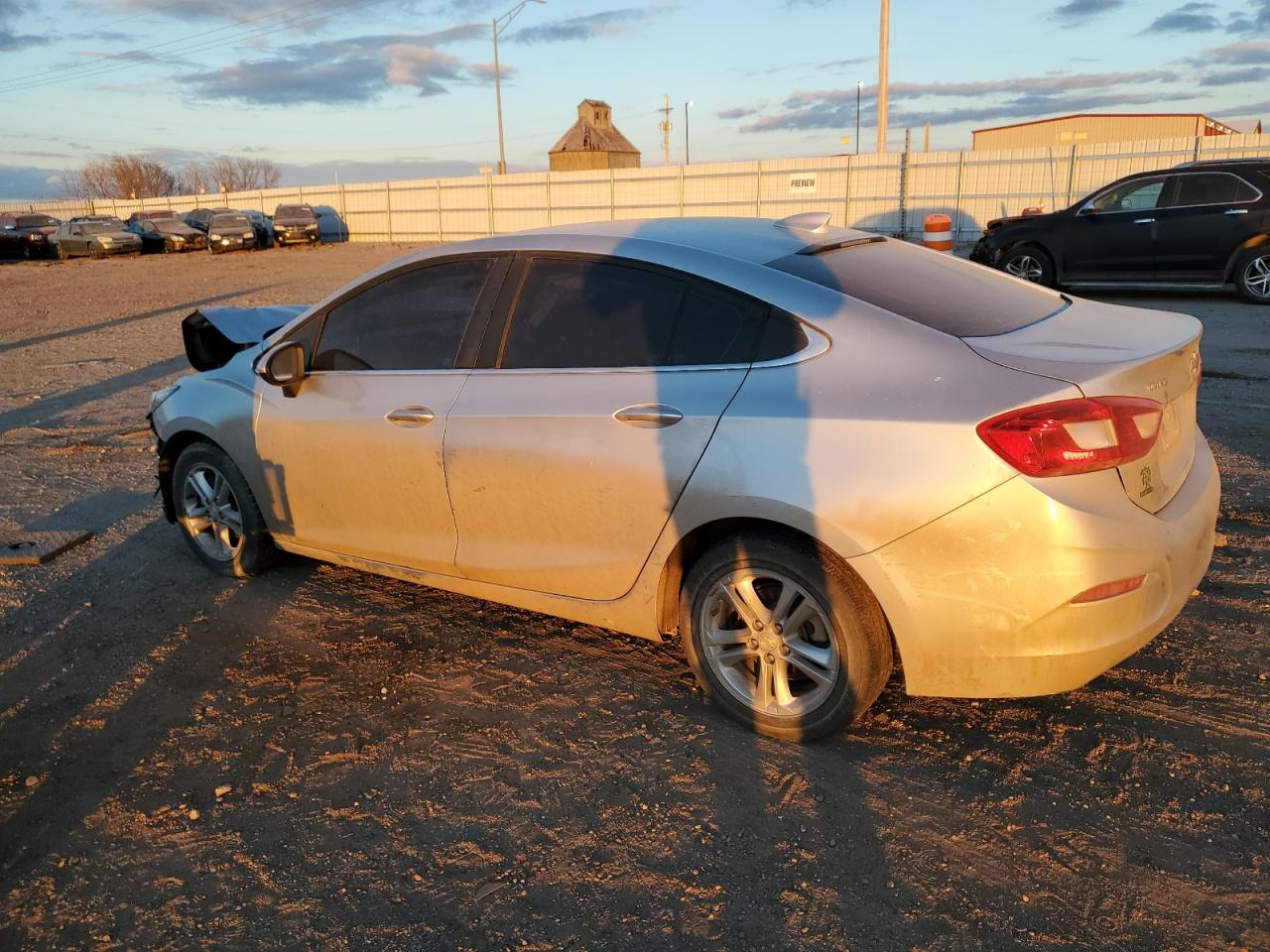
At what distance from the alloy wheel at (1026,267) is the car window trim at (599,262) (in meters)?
12.1

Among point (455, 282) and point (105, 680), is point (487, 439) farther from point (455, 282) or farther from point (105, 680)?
point (105, 680)

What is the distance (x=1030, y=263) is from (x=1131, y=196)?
5.06ft

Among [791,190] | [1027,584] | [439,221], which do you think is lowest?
[1027,584]

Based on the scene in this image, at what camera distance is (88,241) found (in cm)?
3497

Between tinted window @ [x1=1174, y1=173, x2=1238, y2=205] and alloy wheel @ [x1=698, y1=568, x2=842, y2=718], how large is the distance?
40.5ft

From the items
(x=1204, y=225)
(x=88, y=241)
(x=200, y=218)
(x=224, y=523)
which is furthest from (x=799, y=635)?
(x=200, y=218)

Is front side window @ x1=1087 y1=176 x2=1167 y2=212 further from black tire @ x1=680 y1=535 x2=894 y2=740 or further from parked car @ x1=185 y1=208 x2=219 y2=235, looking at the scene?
parked car @ x1=185 y1=208 x2=219 y2=235

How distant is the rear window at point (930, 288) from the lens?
3.20 meters

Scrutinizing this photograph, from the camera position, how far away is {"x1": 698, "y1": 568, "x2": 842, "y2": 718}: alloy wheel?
312cm

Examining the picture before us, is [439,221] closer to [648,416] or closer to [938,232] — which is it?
[938,232]

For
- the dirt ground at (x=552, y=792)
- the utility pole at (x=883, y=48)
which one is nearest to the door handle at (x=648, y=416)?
the dirt ground at (x=552, y=792)

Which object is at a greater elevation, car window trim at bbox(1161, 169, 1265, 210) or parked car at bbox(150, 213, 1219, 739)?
car window trim at bbox(1161, 169, 1265, 210)

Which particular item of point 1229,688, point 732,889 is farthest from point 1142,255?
point 732,889

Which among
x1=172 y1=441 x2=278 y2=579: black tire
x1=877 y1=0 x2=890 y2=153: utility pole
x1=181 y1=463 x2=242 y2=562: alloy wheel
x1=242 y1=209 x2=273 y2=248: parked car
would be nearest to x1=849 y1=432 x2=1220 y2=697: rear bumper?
x1=172 y1=441 x2=278 y2=579: black tire
